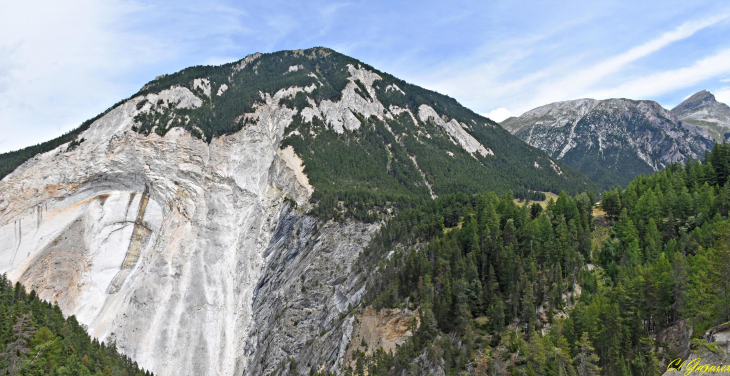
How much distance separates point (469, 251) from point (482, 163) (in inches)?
3865

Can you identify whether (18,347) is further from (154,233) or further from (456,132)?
(456,132)

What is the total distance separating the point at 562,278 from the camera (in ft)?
201

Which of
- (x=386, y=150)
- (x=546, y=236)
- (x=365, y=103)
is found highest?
(x=365, y=103)

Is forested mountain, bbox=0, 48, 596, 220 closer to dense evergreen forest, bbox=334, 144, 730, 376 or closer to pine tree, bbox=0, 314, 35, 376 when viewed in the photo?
dense evergreen forest, bbox=334, 144, 730, 376

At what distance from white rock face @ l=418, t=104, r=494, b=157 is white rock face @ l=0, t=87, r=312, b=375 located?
6733 centimetres

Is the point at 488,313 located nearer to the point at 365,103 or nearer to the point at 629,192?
the point at 629,192

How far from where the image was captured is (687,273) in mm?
45875

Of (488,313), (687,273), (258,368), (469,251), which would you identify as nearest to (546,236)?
(469,251)

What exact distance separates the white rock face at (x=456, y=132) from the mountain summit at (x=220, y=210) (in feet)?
31.4

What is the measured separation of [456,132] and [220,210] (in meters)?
94.6

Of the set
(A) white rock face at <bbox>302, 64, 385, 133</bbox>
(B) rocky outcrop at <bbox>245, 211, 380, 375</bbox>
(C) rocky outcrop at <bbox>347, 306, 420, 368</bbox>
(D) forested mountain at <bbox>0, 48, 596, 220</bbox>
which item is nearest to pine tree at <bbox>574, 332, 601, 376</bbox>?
(C) rocky outcrop at <bbox>347, 306, 420, 368</bbox>

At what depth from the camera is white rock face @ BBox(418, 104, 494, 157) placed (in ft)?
550

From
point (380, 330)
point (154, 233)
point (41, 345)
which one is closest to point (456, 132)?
point (154, 233)

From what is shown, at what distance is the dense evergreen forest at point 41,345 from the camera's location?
4947 cm
